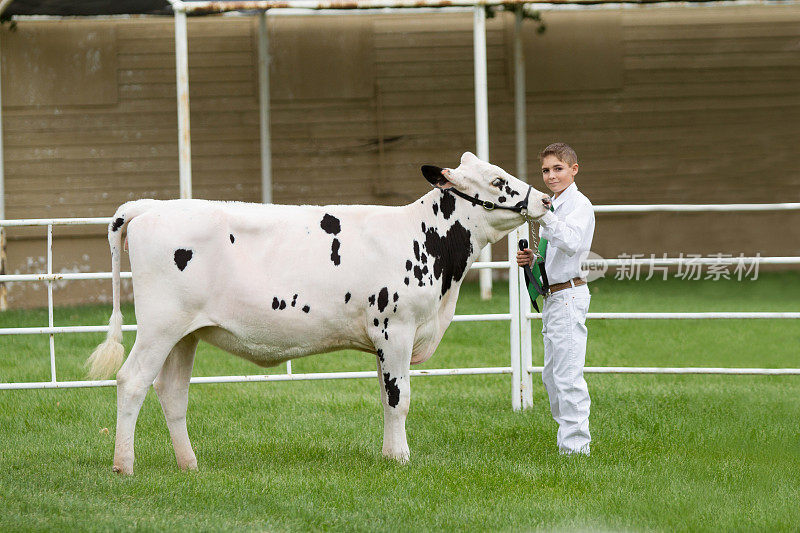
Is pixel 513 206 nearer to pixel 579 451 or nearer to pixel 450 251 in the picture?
pixel 450 251

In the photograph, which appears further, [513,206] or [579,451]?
[579,451]

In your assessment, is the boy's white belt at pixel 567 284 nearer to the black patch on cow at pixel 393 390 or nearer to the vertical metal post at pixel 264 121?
the black patch on cow at pixel 393 390

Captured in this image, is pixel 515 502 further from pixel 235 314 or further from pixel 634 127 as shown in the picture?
pixel 634 127

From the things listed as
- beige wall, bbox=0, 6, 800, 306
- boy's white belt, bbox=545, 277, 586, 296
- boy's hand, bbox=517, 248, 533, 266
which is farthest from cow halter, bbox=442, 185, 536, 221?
beige wall, bbox=0, 6, 800, 306

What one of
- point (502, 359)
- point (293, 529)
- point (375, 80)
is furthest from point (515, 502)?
point (375, 80)

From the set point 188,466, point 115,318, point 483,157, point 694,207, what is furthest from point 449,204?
point 483,157

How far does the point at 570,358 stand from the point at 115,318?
240cm

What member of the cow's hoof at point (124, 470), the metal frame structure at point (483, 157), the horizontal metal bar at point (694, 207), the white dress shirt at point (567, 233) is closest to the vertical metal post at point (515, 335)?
the metal frame structure at point (483, 157)

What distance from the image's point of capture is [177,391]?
5.43 metres

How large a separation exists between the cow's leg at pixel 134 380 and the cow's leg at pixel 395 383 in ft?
3.49

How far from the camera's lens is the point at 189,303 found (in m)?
5.10

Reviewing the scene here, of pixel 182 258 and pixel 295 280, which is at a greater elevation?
pixel 182 258

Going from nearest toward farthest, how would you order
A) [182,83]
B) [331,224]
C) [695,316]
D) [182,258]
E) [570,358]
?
Result: [182,258]
[331,224]
[570,358]
[695,316]
[182,83]

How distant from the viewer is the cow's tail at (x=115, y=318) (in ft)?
17.2
